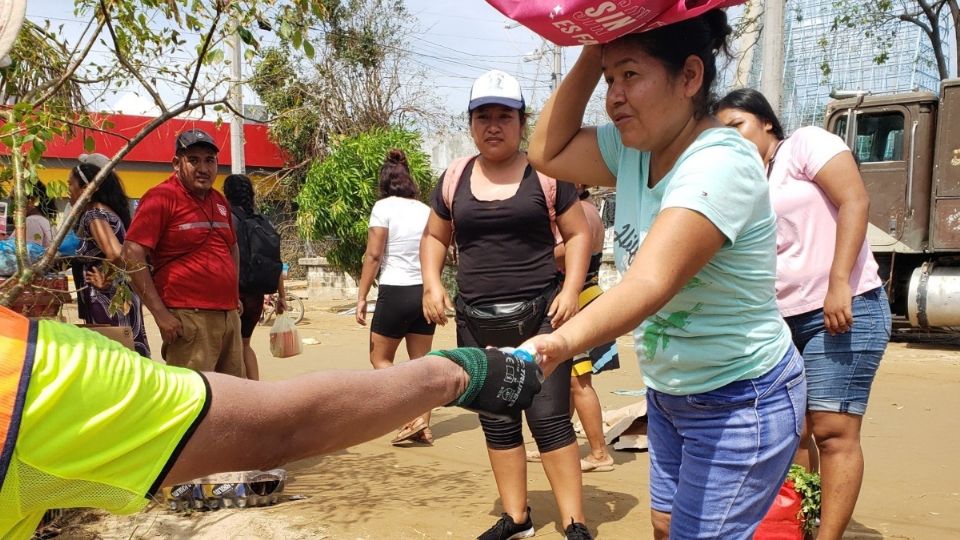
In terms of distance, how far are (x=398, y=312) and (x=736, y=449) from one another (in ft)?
12.1

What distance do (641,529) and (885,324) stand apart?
147 centimetres

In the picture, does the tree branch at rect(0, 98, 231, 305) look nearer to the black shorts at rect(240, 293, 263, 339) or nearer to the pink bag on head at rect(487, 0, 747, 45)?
the pink bag on head at rect(487, 0, 747, 45)

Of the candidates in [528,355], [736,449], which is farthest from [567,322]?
[736,449]

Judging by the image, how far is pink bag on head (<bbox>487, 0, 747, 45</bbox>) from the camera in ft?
6.32

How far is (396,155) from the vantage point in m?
6.16

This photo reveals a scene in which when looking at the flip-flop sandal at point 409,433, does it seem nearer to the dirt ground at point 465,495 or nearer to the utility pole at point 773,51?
the dirt ground at point 465,495

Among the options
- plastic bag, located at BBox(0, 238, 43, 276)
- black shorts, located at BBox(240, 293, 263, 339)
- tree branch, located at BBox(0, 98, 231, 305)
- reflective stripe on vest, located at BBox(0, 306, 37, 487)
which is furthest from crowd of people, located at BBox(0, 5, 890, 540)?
black shorts, located at BBox(240, 293, 263, 339)

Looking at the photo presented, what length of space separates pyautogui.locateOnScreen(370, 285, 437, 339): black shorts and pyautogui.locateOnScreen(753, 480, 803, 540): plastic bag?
2.90 metres

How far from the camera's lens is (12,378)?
45.1 inches

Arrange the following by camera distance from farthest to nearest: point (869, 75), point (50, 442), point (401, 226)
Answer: point (869, 75)
point (401, 226)
point (50, 442)

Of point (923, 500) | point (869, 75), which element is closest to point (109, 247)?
point (923, 500)

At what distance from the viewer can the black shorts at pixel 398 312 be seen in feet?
18.5

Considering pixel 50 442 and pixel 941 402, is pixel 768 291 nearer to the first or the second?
pixel 50 442

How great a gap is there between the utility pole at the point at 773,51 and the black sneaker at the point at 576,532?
19.4 feet
